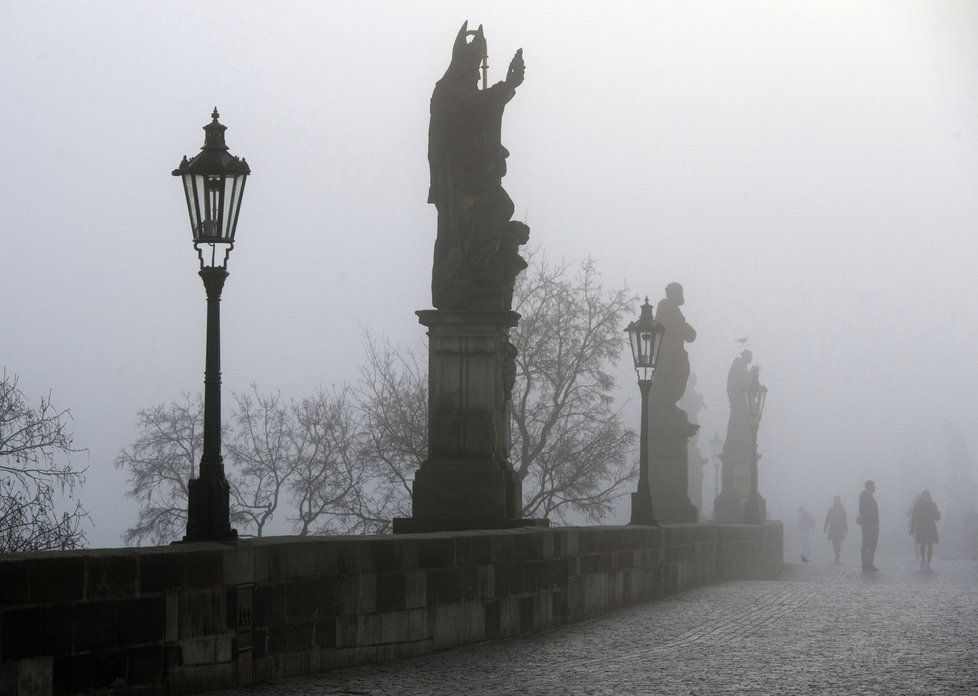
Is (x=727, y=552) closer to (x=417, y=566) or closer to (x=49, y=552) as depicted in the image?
(x=417, y=566)

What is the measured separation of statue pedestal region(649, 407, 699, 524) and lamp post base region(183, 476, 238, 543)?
754 inches

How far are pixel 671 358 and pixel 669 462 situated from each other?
6.75 ft

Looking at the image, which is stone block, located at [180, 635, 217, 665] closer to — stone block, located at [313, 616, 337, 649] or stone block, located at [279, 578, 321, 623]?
stone block, located at [279, 578, 321, 623]

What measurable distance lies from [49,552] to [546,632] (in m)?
6.25

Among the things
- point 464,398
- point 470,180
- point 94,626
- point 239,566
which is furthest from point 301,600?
point 470,180

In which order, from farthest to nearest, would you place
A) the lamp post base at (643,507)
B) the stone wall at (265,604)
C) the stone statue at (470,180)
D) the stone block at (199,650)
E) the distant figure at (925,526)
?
the distant figure at (925,526) < the lamp post base at (643,507) < the stone statue at (470,180) < the stone block at (199,650) < the stone wall at (265,604)

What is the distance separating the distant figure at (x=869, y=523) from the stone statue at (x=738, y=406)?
33.1ft

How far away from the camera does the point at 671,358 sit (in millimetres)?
29172

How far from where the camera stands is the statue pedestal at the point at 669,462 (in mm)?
28250

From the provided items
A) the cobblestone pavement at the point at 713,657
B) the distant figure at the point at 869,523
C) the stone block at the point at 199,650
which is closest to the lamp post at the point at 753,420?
the distant figure at the point at 869,523

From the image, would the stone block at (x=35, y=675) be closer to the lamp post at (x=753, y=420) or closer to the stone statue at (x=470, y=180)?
the stone statue at (x=470, y=180)

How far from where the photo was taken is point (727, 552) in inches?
984

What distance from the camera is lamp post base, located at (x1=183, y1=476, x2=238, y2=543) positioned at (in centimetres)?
950

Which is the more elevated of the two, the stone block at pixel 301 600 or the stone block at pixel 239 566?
the stone block at pixel 239 566
